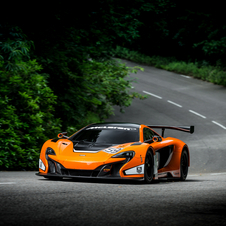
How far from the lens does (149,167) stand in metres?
9.16

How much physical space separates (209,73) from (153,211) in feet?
113

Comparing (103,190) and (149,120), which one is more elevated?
(103,190)

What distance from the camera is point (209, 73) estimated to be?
39.2 meters

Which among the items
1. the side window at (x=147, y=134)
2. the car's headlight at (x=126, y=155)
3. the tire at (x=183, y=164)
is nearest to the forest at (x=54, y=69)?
the side window at (x=147, y=134)

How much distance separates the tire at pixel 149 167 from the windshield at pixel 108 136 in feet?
1.93

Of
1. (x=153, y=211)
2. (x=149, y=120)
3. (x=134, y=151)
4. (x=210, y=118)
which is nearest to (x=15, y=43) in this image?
(x=134, y=151)

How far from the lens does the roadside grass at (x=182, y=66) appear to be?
38469 millimetres

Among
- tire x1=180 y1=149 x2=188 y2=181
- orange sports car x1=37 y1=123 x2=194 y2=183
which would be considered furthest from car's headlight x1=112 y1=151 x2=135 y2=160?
tire x1=180 y1=149 x2=188 y2=181

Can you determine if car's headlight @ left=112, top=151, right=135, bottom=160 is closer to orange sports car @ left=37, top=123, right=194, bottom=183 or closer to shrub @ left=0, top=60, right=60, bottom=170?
orange sports car @ left=37, top=123, right=194, bottom=183

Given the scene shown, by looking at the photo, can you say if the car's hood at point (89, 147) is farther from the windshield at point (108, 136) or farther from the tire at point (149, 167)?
the tire at point (149, 167)

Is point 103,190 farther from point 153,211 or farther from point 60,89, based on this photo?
point 60,89

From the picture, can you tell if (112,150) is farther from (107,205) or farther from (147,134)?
(107,205)

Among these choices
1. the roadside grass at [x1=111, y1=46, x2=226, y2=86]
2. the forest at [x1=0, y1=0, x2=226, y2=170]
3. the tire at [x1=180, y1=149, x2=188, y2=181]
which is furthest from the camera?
the roadside grass at [x1=111, y1=46, x2=226, y2=86]

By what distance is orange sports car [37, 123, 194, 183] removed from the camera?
865cm
